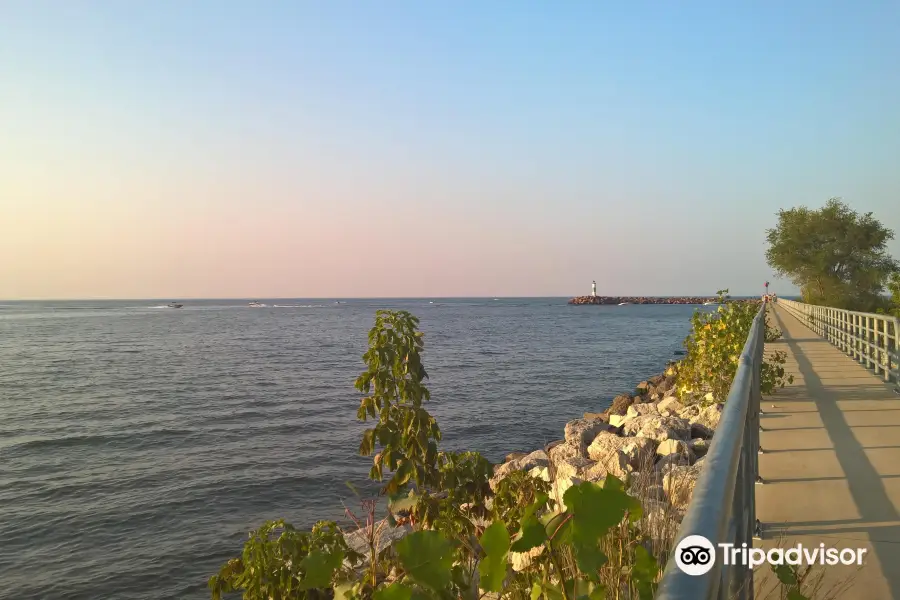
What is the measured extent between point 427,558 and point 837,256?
153 feet

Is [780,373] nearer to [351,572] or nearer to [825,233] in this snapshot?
[351,572]

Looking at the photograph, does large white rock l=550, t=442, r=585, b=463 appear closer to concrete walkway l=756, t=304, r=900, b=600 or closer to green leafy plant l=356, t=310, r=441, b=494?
concrete walkway l=756, t=304, r=900, b=600

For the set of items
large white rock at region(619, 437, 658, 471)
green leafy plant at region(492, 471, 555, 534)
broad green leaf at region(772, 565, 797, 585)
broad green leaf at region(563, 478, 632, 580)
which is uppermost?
broad green leaf at region(563, 478, 632, 580)

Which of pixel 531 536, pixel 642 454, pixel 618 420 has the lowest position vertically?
pixel 618 420

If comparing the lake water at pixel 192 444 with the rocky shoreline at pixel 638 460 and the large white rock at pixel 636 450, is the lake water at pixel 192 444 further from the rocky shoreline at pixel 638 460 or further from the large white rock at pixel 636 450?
the large white rock at pixel 636 450

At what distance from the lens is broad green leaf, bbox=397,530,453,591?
5.92 feet

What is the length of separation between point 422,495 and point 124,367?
33493 millimetres

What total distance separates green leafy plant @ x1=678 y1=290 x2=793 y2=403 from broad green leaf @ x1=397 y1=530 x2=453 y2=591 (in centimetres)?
814

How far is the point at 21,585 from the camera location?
857 cm

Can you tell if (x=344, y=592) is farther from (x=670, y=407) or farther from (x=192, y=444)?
(x=192, y=444)

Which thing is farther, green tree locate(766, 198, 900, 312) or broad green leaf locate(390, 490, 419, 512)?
green tree locate(766, 198, 900, 312)

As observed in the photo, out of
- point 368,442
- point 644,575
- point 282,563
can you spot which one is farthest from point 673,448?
point 644,575

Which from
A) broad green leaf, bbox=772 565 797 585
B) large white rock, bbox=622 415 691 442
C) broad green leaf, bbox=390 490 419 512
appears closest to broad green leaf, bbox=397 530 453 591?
broad green leaf, bbox=772 565 797 585

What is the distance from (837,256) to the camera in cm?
4109
